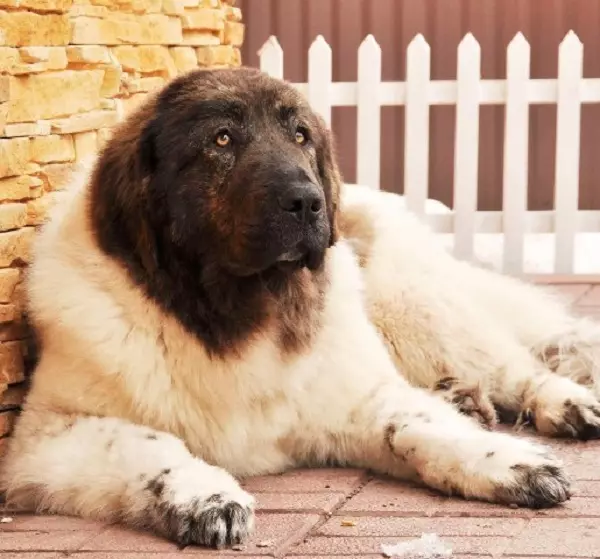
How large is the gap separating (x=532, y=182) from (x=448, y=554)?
7.05 m

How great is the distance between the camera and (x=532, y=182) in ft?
31.7

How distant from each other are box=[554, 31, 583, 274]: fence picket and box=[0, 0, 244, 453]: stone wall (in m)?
3.31

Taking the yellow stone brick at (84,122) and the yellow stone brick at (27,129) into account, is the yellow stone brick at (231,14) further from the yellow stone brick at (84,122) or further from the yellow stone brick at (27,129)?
the yellow stone brick at (27,129)

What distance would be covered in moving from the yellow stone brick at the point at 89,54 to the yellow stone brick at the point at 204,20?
29.8 inches

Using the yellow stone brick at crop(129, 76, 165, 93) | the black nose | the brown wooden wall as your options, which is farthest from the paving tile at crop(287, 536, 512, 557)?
the brown wooden wall

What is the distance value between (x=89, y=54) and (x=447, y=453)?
1.83 meters

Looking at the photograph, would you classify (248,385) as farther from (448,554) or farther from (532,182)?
(532,182)

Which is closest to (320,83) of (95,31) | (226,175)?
(95,31)

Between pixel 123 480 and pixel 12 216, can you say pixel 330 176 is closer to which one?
pixel 12 216

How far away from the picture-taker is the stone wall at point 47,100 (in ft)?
12.3

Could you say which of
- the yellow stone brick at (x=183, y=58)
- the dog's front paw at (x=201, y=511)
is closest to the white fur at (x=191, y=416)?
the dog's front paw at (x=201, y=511)

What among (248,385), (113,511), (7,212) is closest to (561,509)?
(248,385)

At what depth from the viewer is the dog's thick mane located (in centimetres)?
346

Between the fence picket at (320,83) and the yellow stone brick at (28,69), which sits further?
the fence picket at (320,83)
